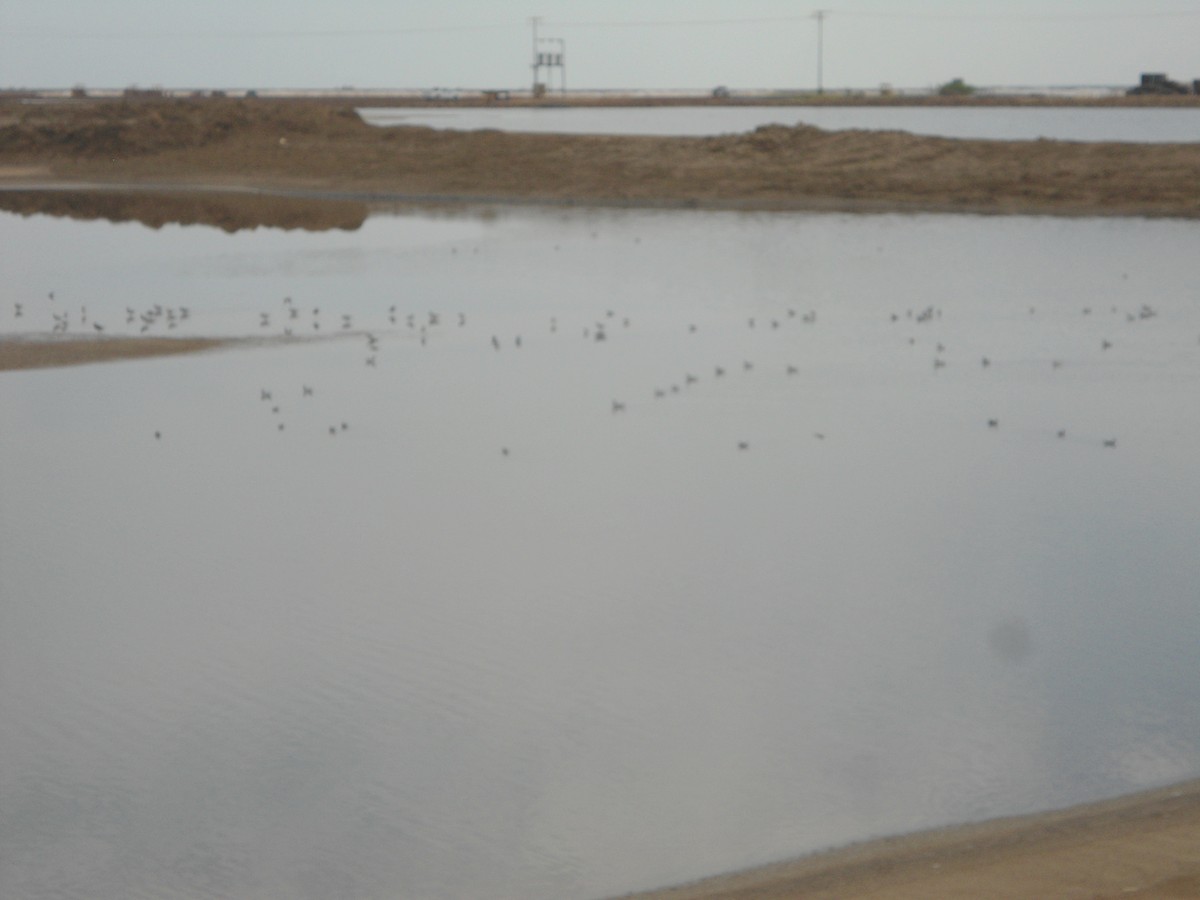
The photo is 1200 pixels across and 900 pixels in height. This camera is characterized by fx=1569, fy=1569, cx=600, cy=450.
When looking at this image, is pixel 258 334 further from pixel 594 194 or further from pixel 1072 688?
pixel 594 194

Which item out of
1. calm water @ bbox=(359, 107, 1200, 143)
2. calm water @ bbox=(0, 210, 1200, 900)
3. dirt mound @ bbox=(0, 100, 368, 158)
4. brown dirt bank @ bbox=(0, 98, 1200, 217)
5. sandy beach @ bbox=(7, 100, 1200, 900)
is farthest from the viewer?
calm water @ bbox=(359, 107, 1200, 143)

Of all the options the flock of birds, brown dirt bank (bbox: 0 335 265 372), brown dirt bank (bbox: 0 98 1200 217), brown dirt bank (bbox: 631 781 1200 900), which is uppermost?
brown dirt bank (bbox: 0 98 1200 217)

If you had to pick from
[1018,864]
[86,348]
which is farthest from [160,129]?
[1018,864]

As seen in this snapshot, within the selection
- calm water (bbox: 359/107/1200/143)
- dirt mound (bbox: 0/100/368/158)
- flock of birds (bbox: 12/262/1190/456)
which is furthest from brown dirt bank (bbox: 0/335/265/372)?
calm water (bbox: 359/107/1200/143)

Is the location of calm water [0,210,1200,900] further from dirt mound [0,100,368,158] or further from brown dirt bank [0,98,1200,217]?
dirt mound [0,100,368,158]

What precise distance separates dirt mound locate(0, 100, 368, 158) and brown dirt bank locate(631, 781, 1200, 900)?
47.9 metres

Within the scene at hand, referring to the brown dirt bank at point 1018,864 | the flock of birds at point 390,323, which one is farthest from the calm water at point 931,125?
the brown dirt bank at point 1018,864

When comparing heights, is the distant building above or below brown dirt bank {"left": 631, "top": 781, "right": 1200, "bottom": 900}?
above

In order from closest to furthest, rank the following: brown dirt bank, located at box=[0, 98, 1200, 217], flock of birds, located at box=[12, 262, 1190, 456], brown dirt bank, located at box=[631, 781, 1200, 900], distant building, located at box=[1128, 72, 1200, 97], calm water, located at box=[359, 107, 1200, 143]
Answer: brown dirt bank, located at box=[631, 781, 1200, 900]
flock of birds, located at box=[12, 262, 1190, 456]
brown dirt bank, located at box=[0, 98, 1200, 217]
calm water, located at box=[359, 107, 1200, 143]
distant building, located at box=[1128, 72, 1200, 97]

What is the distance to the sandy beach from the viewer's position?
111 ft

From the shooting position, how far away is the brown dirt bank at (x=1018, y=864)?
5.62 m

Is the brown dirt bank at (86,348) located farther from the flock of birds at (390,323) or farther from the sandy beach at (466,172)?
the flock of birds at (390,323)

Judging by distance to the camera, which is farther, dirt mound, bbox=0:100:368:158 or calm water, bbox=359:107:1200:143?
calm water, bbox=359:107:1200:143

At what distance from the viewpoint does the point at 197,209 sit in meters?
38.1
